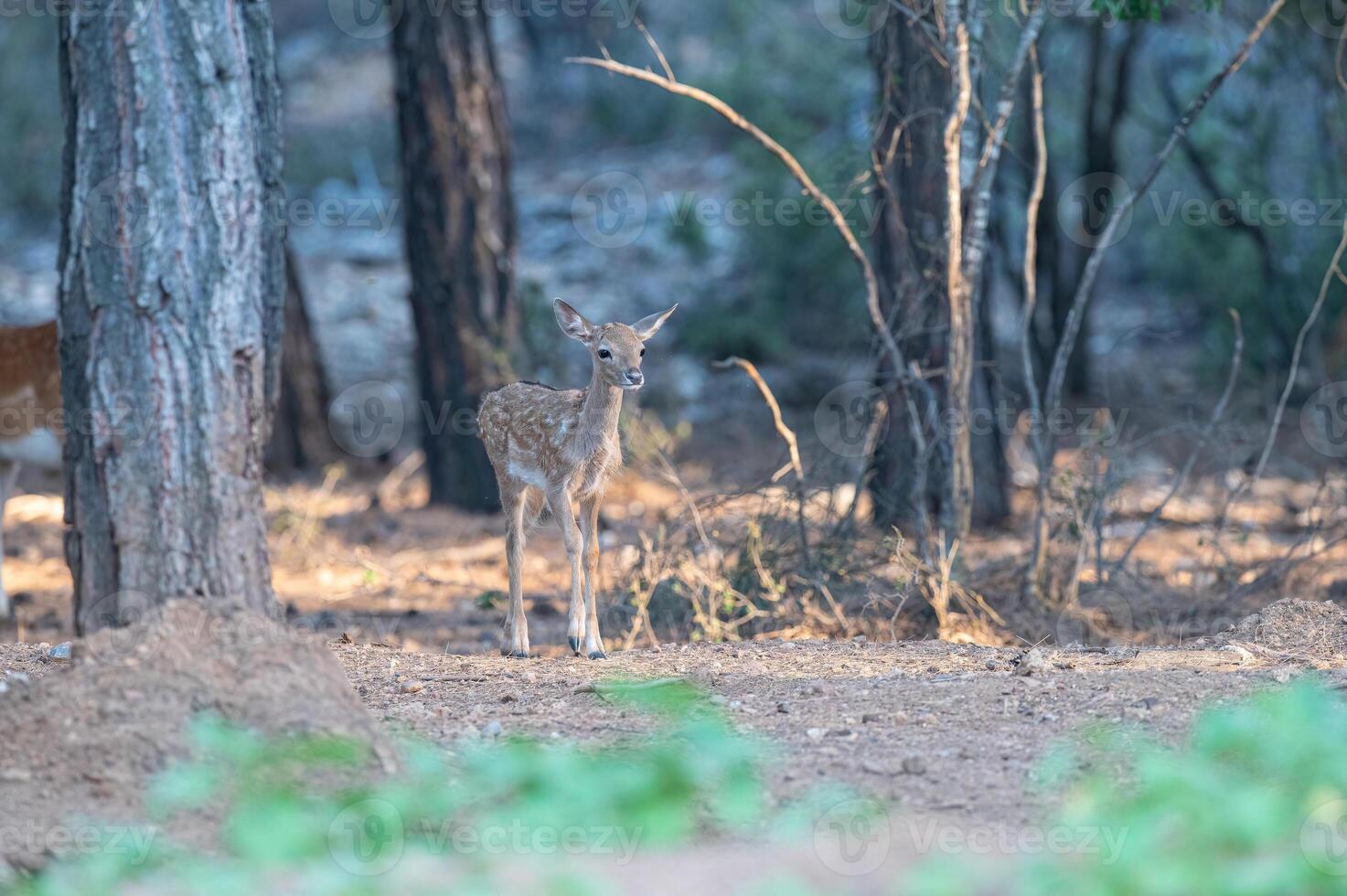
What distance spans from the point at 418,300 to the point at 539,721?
7520mm

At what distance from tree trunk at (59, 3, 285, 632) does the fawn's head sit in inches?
79.3

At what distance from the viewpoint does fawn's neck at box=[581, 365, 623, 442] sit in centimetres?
752

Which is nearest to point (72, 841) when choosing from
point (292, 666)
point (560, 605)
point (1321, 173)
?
point (292, 666)

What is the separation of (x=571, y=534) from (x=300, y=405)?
7.75 meters

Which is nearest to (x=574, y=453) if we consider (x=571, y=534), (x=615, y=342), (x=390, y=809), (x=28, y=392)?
(x=571, y=534)

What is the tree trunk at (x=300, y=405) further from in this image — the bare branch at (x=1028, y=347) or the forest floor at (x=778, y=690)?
the bare branch at (x=1028, y=347)

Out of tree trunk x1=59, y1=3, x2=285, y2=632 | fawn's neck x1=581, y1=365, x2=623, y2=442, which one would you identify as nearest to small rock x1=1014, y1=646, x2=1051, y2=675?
fawn's neck x1=581, y1=365, x2=623, y2=442

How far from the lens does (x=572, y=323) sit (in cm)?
761

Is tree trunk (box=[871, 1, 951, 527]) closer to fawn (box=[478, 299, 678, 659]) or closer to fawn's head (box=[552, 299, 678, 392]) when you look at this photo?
fawn's head (box=[552, 299, 678, 392])

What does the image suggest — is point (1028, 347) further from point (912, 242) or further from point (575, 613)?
point (575, 613)

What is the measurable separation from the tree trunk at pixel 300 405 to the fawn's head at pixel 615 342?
7.17 m

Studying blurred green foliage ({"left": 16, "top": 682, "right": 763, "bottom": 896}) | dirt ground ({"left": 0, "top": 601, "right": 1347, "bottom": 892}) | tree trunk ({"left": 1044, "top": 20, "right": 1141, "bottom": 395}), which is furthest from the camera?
tree trunk ({"left": 1044, "top": 20, "right": 1141, "bottom": 395})

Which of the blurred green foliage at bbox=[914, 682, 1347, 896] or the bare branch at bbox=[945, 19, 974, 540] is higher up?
the bare branch at bbox=[945, 19, 974, 540]

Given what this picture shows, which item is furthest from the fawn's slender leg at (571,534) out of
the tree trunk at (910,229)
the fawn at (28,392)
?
the fawn at (28,392)
